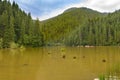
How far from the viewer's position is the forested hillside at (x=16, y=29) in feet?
355

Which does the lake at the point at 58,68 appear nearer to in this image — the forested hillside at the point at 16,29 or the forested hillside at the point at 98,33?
the forested hillside at the point at 16,29

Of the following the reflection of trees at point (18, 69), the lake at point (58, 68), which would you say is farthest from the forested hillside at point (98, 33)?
the reflection of trees at point (18, 69)

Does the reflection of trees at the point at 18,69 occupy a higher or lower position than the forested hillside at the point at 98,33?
lower

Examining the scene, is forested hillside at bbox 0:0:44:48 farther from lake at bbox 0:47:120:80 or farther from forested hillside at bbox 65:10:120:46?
lake at bbox 0:47:120:80

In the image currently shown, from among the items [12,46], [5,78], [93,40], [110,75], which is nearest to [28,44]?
[12,46]

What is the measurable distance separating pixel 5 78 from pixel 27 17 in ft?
336

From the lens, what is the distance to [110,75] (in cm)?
2108

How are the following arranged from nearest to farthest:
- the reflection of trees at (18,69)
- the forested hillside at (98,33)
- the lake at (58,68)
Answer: the lake at (58,68), the reflection of trees at (18,69), the forested hillside at (98,33)

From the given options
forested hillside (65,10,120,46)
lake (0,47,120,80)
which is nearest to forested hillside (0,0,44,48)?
→ forested hillside (65,10,120,46)

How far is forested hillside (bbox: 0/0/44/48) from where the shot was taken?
10812 centimetres

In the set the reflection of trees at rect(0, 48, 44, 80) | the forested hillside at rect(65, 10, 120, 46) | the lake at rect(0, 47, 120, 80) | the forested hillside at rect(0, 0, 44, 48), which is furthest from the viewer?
the forested hillside at rect(65, 10, 120, 46)

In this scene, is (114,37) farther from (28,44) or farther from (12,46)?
(12,46)

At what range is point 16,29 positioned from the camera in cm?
11631

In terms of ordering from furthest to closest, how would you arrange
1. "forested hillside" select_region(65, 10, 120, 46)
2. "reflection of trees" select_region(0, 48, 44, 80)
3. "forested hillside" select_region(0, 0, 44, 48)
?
"forested hillside" select_region(65, 10, 120, 46)
"forested hillside" select_region(0, 0, 44, 48)
"reflection of trees" select_region(0, 48, 44, 80)
